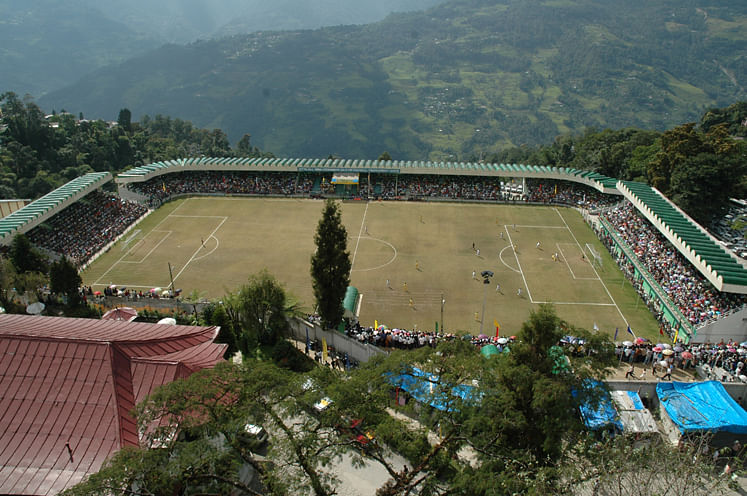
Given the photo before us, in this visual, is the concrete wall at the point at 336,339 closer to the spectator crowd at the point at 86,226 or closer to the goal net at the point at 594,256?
the spectator crowd at the point at 86,226

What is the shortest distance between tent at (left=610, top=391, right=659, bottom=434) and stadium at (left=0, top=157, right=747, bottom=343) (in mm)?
9789

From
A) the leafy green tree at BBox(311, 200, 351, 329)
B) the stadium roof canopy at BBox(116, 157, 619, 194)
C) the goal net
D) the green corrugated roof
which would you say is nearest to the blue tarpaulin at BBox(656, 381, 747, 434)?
the green corrugated roof

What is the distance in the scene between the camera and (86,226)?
51781 millimetres

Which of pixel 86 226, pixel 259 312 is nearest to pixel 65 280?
pixel 259 312

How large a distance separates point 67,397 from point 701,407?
2784 cm

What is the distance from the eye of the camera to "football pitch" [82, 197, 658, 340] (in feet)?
127

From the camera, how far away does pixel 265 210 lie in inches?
2397

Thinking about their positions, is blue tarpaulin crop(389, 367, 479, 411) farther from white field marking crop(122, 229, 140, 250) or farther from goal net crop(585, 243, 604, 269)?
white field marking crop(122, 229, 140, 250)

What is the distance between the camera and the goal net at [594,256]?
4650cm

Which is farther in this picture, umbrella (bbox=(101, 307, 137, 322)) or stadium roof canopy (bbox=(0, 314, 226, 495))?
umbrella (bbox=(101, 307, 137, 322))

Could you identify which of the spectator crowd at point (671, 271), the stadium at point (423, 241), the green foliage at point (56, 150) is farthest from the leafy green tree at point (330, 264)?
the green foliage at point (56, 150)

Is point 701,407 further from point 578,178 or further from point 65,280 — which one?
point 578,178

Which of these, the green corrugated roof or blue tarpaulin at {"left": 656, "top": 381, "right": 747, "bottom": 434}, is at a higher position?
the green corrugated roof

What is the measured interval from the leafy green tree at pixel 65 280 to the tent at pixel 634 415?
34189 mm
